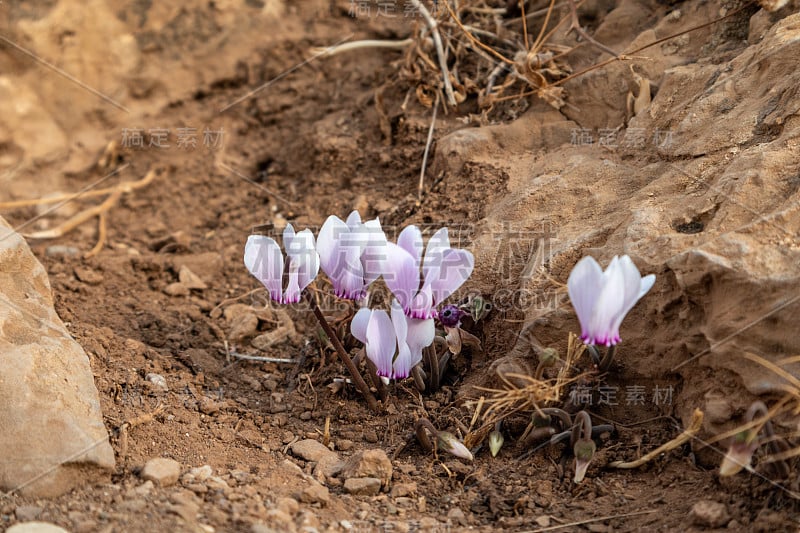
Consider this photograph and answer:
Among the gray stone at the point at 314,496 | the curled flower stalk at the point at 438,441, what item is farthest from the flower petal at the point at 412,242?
the gray stone at the point at 314,496

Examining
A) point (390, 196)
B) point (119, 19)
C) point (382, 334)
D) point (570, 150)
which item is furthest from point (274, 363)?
point (119, 19)

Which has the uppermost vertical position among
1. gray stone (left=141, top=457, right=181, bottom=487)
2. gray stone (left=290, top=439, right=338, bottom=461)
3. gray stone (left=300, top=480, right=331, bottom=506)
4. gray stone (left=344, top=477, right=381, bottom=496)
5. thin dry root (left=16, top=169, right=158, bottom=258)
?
gray stone (left=141, top=457, right=181, bottom=487)

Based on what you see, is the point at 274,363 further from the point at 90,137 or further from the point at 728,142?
the point at 90,137

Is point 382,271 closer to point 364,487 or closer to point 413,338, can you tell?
point 413,338

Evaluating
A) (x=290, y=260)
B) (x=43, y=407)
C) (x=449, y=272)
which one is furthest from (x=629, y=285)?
(x=43, y=407)

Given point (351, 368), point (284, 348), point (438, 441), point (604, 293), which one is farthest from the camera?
point (284, 348)

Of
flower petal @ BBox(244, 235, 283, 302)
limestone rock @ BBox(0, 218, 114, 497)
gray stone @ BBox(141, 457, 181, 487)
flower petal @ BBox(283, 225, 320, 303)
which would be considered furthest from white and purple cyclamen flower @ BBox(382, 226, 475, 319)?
limestone rock @ BBox(0, 218, 114, 497)

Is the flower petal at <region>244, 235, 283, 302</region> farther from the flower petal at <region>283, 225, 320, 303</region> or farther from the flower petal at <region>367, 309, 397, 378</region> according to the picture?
the flower petal at <region>367, 309, 397, 378</region>
